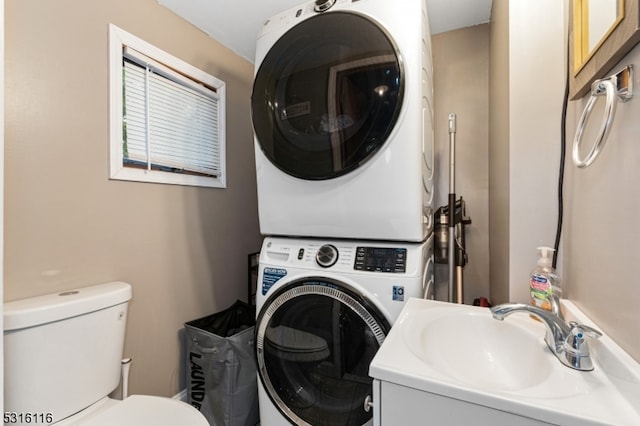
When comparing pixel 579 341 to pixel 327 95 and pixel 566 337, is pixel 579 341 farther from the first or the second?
pixel 327 95

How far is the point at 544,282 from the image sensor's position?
2.88 feet

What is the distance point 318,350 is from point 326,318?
147 mm

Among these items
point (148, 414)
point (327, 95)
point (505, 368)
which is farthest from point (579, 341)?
point (148, 414)

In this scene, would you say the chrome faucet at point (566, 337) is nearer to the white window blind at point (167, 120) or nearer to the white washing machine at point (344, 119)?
the white washing machine at point (344, 119)

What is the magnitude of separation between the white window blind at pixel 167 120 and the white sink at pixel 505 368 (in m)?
1.42

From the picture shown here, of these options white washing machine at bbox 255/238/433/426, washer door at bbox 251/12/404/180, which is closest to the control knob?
white washing machine at bbox 255/238/433/426

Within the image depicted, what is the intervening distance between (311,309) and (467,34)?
189 cm

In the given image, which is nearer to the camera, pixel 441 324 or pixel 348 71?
pixel 441 324

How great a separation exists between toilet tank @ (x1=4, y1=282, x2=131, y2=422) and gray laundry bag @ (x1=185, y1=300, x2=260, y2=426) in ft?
1.28

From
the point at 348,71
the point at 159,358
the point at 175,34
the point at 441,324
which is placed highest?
the point at 175,34

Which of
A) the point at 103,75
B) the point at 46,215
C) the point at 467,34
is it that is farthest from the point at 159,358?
the point at 467,34

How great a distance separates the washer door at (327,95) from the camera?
1096 mm

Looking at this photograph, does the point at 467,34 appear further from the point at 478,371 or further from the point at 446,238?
the point at 478,371

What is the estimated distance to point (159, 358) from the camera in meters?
1.53
